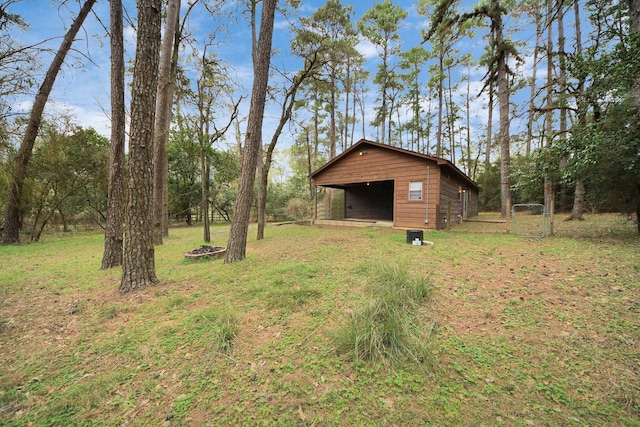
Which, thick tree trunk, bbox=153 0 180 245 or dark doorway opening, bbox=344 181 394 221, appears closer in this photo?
thick tree trunk, bbox=153 0 180 245

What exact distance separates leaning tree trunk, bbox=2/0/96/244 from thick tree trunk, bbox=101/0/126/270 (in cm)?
486

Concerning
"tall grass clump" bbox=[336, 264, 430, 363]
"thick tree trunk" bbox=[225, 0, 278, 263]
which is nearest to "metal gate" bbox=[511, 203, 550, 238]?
"tall grass clump" bbox=[336, 264, 430, 363]

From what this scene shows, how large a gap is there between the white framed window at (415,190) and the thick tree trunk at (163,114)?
959 cm

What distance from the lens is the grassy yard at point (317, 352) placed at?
1.62m

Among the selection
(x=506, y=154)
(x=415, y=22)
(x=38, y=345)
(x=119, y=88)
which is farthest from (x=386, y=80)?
(x=38, y=345)

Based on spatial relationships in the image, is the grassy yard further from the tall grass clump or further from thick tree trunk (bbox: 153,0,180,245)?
thick tree trunk (bbox: 153,0,180,245)

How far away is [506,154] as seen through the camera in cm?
1173

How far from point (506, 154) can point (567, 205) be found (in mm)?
8460

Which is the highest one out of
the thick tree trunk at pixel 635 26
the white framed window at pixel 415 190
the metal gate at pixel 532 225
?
the thick tree trunk at pixel 635 26

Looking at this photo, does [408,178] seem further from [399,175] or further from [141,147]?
[141,147]

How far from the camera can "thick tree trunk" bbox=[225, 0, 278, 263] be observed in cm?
547

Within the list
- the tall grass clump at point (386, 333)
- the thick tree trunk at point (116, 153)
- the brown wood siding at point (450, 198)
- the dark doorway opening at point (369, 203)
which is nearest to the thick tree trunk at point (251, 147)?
the thick tree trunk at point (116, 153)

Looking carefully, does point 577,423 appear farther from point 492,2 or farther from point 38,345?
point 492,2

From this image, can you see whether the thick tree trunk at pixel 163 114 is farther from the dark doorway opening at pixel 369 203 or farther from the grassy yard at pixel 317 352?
the dark doorway opening at pixel 369 203
